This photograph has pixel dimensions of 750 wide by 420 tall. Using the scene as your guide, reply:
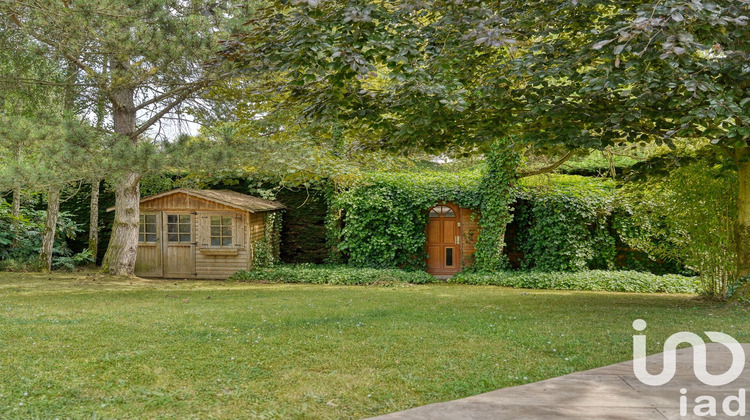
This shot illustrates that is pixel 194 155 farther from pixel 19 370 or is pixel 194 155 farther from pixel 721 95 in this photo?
pixel 721 95

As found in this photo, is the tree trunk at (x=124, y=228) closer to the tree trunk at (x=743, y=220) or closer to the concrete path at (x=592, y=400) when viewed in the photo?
the concrete path at (x=592, y=400)

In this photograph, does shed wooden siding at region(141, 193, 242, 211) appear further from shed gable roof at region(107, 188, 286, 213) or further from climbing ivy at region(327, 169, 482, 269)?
climbing ivy at region(327, 169, 482, 269)

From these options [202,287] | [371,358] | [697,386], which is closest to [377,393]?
[371,358]

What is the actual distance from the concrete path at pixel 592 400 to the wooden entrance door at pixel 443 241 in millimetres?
10882

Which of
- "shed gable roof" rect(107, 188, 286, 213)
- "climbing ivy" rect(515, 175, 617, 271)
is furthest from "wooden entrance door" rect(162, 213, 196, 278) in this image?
"climbing ivy" rect(515, 175, 617, 271)

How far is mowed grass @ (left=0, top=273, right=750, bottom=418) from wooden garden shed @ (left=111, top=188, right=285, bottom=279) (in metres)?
4.28

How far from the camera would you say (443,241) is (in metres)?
14.3

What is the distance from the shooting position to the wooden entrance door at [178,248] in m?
13.6

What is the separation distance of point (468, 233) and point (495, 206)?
1403mm

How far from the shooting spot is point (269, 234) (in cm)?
1448

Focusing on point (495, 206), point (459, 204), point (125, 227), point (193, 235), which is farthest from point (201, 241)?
point (495, 206)

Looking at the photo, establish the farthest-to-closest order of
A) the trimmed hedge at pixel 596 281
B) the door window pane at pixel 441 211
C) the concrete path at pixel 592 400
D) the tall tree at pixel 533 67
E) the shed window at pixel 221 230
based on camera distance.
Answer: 1. the door window pane at pixel 441 211
2. the shed window at pixel 221 230
3. the trimmed hedge at pixel 596 281
4. the tall tree at pixel 533 67
5. the concrete path at pixel 592 400

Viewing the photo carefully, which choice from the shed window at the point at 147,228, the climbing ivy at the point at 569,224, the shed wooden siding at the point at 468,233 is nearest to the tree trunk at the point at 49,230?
the shed window at the point at 147,228
